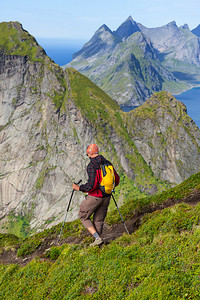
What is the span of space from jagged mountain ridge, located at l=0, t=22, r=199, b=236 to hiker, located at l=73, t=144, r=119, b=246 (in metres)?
161

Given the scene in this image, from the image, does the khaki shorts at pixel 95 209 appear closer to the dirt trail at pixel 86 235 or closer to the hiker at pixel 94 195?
the hiker at pixel 94 195

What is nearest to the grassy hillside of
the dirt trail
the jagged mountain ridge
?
the dirt trail

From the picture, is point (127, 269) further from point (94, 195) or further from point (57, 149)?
point (57, 149)

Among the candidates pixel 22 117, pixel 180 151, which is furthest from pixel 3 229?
pixel 180 151

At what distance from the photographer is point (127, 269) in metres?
7.93

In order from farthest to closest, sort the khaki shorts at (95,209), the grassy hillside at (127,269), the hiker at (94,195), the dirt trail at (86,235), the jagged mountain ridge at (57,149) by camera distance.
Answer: the jagged mountain ridge at (57,149) < the dirt trail at (86,235) < the khaki shorts at (95,209) < the hiker at (94,195) < the grassy hillside at (127,269)

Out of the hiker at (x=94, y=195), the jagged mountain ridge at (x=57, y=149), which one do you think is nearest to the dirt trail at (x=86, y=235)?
the hiker at (x=94, y=195)

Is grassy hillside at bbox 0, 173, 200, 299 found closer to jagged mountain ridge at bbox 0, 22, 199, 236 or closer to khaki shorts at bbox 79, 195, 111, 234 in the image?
khaki shorts at bbox 79, 195, 111, 234

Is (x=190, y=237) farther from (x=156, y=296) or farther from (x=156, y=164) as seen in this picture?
(x=156, y=164)

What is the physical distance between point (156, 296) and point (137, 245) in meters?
3.18

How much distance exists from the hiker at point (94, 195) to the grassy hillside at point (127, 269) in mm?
1236

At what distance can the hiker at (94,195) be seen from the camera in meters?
9.68

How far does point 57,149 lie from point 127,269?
610 ft

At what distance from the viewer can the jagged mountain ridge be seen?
17609 centimetres
